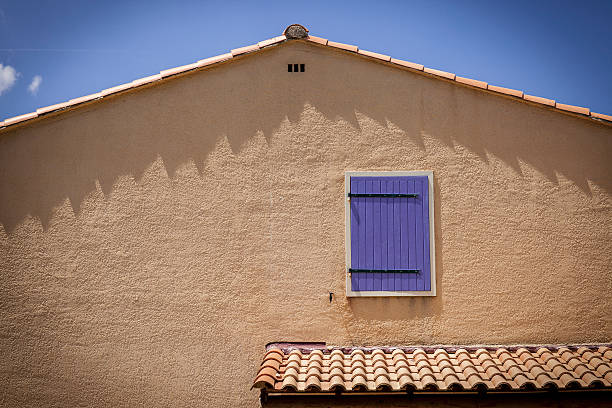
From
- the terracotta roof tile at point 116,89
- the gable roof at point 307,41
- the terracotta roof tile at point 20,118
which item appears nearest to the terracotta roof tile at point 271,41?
the gable roof at point 307,41

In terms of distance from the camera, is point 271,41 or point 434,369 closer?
point 434,369

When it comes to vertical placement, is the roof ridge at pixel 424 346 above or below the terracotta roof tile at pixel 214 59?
below

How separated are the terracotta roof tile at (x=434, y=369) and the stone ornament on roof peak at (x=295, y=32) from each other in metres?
3.97

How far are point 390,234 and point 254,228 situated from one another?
1.72 meters

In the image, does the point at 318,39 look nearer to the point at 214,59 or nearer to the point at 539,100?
the point at 214,59

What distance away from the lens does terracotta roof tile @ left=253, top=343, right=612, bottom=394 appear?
523 centimetres

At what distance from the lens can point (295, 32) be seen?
6578 millimetres

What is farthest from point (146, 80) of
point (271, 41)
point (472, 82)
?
point (472, 82)

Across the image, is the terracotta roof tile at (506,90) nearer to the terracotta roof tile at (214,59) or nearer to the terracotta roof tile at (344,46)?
the terracotta roof tile at (344,46)

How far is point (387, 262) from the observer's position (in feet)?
20.6

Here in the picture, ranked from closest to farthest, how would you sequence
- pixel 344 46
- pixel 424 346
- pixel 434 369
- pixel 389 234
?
1. pixel 434 369
2. pixel 424 346
3. pixel 389 234
4. pixel 344 46

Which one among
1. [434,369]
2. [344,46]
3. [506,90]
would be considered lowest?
[434,369]

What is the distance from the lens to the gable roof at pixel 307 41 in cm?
632

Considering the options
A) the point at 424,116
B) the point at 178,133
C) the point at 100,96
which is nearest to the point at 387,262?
the point at 424,116
